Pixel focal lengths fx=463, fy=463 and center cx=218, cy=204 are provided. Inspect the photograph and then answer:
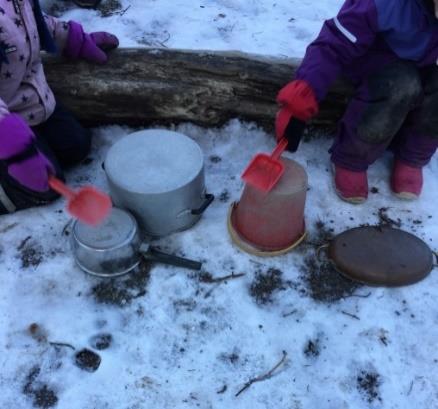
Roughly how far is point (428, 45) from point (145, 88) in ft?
3.87

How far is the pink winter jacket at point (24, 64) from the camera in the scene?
1642mm

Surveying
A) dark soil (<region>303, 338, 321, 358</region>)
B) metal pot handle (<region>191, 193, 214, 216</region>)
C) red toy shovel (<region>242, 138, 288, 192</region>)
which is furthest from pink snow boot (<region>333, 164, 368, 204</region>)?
dark soil (<region>303, 338, 321, 358</region>)

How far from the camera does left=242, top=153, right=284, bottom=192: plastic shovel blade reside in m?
1.62

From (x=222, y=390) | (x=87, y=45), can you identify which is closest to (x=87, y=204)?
(x=222, y=390)

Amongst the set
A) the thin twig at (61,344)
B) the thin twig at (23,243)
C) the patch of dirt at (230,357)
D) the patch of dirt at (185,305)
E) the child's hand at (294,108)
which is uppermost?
the child's hand at (294,108)

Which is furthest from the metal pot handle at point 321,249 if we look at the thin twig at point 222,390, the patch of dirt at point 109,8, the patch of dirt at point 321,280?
the patch of dirt at point 109,8

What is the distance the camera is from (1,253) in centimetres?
178

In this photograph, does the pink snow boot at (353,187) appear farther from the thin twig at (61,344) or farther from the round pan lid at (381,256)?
the thin twig at (61,344)

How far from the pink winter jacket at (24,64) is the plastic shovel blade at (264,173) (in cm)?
84

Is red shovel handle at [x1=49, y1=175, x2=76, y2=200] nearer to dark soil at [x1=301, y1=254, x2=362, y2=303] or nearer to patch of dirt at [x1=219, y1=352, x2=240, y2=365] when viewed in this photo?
patch of dirt at [x1=219, y1=352, x2=240, y2=365]

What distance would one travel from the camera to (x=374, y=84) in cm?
183

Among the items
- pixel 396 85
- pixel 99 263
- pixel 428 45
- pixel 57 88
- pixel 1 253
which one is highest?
pixel 428 45

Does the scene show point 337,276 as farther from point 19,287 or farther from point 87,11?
point 87,11

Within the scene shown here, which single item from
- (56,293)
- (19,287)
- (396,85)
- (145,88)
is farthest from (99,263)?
(396,85)
